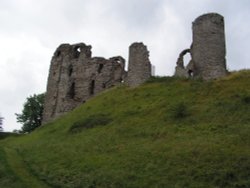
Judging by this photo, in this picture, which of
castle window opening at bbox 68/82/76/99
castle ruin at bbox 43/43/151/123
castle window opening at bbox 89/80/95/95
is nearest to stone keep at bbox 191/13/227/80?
castle ruin at bbox 43/43/151/123

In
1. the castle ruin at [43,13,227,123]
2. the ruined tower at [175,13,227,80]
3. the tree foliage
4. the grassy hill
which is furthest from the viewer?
the tree foliage

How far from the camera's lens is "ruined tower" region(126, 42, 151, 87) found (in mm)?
39844

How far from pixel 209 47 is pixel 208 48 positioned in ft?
0.37

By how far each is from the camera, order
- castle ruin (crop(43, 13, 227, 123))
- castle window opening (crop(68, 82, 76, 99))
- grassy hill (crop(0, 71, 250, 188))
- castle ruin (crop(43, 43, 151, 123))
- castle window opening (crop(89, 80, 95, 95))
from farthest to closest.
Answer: castle window opening (crop(68, 82, 76, 99)), castle window opening (crop(89, 80, 95, 95)), castle ruin (crop(43, 43, 151, 123)), castle ruin (crop(43, 13, 227, 123)), grassy hill (crop(0, 71, 250, 188))

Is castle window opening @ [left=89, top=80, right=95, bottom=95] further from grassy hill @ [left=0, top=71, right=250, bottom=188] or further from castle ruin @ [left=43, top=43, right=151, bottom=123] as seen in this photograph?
grassy hill @ [left=0, top=71, right=250, bottom=188]

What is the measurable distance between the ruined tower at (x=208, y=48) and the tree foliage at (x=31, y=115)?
27.7 metres

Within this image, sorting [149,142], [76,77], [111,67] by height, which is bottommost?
[149,142]

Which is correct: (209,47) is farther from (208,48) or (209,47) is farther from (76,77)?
(76,77)

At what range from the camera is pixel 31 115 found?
5997 centimetres

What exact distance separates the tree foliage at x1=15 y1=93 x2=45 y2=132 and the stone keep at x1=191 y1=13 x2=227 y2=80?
28472mm

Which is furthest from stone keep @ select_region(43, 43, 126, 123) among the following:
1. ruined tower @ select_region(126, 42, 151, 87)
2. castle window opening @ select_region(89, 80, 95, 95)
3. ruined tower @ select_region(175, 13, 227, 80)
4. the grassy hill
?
ruined tower @ select_region(175, 13, 227, 80)

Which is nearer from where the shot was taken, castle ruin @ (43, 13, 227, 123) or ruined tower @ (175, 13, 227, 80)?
ruined tower @ (175, 13, 227, 80)

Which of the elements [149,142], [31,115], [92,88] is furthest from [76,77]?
[149,142]

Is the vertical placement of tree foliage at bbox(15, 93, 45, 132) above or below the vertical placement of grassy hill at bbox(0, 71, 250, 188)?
above
